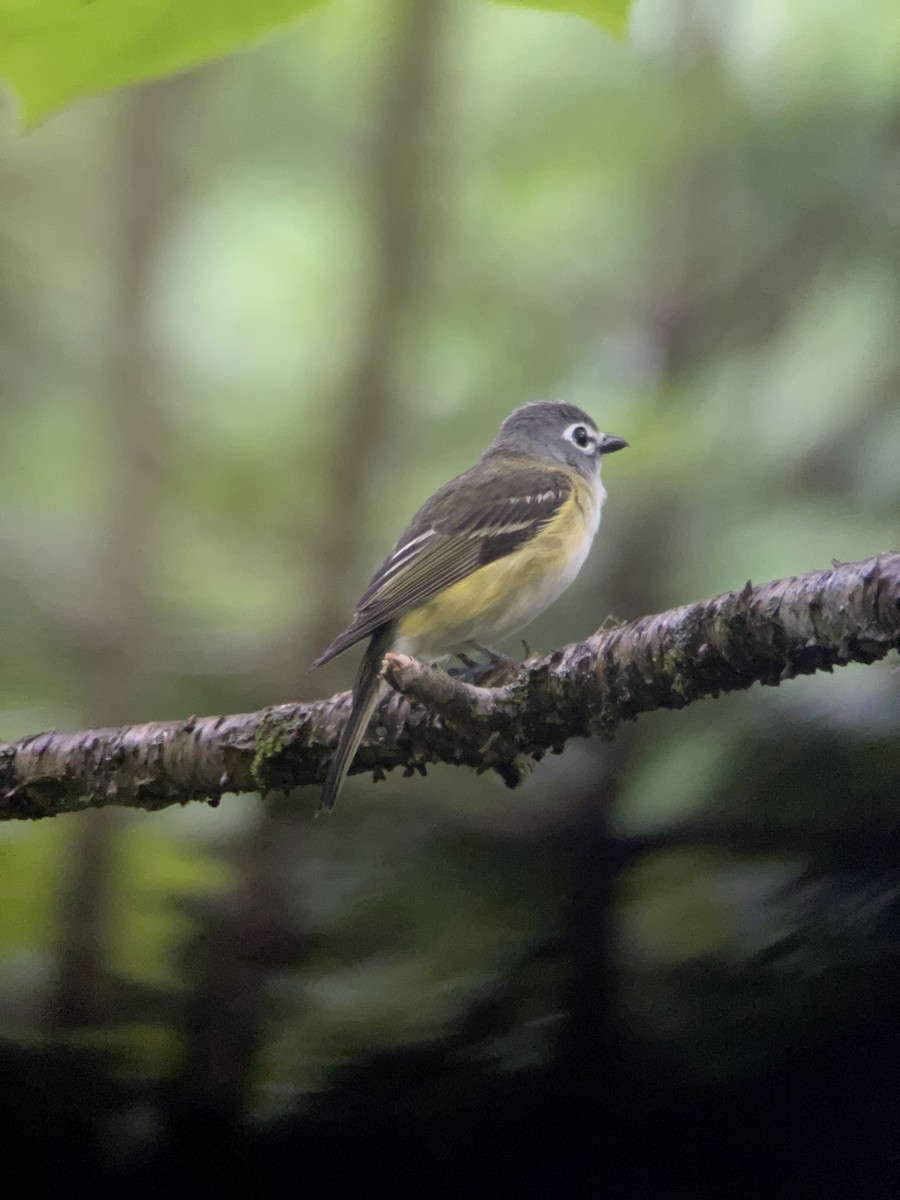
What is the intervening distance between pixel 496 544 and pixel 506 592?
112 millimetres

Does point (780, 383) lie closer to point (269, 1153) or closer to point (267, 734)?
point (267, 734)

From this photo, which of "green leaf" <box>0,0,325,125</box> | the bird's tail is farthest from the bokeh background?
"green leaf" <box>0,0,325,125</box>

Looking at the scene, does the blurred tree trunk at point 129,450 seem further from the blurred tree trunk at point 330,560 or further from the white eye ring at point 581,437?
the white eye ring at point 581,437

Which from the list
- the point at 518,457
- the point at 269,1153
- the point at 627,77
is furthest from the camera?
the point at 518,457

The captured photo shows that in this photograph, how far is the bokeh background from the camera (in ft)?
4.90

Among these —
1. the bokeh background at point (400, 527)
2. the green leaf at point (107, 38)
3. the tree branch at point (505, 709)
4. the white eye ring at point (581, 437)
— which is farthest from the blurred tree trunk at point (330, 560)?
the green leaf at point (107, 38)

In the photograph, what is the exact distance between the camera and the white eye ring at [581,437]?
171 centimetres

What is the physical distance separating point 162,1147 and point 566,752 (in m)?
0.91

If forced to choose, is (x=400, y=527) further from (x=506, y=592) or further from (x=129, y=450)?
(x=129, y=450)

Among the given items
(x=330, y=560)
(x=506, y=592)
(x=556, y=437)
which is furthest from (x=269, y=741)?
(x=556, y=437)

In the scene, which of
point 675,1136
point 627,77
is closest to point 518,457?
point 627,77

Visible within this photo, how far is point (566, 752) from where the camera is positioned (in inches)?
61.7

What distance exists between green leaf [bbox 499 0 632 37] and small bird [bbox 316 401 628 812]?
113 centimetres

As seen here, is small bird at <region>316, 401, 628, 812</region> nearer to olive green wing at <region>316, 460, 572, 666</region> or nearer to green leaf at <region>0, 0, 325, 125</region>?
olive green wing at <region>316, 460, 572, 666</region>
